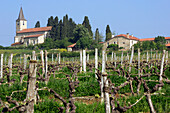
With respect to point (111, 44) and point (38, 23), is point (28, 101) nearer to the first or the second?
point (111, 44)

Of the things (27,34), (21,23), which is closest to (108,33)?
(27,34)

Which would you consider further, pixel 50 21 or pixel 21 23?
pixel 21 23

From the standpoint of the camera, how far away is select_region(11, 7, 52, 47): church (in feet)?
321

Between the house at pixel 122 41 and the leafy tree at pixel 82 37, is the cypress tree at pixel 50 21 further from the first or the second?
the house at pixel 122 41

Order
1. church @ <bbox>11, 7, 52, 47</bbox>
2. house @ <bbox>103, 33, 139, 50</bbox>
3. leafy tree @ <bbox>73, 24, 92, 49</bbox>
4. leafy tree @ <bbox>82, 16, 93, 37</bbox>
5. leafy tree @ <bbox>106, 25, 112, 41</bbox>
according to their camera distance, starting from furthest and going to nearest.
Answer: church @ <bbox>11, 7, 52, 47</bbox>
leafy tree @ <bbox>82, 16, 93, 37</bbox>
leafy tree @ <bbox>106, 25, 112, 41</bbox>
house @ <bbox>103, 33, 139, 50</bbox>
leafy tree @ <bbox>73, 24, 92, 49</bbox>

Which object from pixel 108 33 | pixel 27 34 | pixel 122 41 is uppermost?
pixel 27 34

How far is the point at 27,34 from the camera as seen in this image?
360ft

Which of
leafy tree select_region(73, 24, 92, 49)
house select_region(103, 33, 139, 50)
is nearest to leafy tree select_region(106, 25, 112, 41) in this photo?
house select_region(103, 33, 139, 50)

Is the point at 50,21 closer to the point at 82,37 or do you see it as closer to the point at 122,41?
the point at 82,37

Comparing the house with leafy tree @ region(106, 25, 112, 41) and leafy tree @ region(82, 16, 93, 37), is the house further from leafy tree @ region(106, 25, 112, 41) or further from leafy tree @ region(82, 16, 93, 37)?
leafy tree @ region(82, 16, 93, 37)

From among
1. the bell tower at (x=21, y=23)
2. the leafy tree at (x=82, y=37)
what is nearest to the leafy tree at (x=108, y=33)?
the leafy tree at (x=82, y=37)

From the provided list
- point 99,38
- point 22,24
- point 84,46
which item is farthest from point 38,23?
point 84,46

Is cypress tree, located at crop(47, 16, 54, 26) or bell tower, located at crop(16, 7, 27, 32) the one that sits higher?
bell tower, located at crop(16, 7, 27, 32)

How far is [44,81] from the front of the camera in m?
10.5
